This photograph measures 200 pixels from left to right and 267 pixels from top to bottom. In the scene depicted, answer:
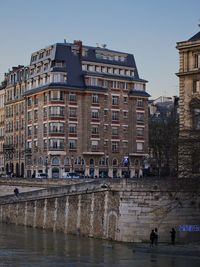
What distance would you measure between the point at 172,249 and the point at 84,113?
178 feet

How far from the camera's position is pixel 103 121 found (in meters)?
106

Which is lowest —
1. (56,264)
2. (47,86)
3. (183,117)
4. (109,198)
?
(56,264)

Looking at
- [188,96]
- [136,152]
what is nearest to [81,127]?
[136,152]

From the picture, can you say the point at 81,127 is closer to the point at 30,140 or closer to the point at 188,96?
the point at 30,140

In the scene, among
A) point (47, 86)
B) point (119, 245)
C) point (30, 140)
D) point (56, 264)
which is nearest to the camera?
point (56, 264)

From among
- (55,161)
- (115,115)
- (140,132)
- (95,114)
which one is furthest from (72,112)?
(140,132)

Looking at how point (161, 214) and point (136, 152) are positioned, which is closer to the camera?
point (161, 214)

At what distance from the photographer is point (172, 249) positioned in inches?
2016

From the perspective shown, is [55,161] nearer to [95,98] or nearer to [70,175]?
[70,175]

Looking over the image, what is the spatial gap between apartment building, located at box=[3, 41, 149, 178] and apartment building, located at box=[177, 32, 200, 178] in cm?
4036

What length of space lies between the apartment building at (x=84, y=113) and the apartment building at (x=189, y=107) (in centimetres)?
4036

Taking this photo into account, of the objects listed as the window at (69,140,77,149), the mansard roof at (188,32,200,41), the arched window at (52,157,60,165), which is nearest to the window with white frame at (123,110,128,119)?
the window at (69,140,77,149)

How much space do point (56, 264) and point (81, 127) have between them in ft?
190

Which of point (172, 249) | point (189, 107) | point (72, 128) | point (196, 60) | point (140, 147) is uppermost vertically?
point (196, 60)
